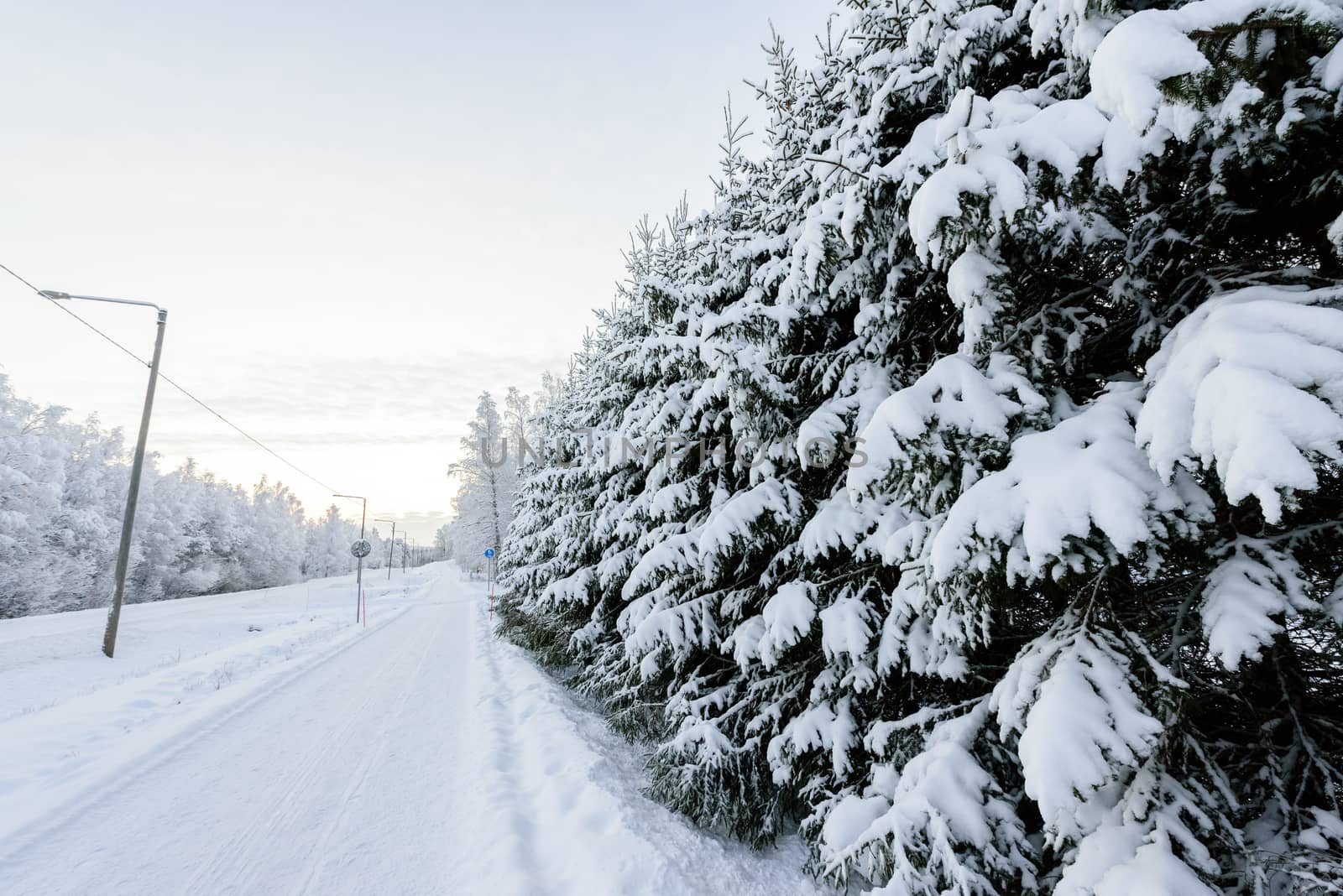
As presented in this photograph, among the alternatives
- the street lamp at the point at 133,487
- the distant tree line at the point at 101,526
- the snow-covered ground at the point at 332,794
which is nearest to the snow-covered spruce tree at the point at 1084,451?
the snow-covered ground at the point at 332,794

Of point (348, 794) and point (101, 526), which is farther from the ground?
point (101, 526)

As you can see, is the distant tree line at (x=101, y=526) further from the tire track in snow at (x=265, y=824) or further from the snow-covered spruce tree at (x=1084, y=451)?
the snow-covered spruce tree at (x=1084, y=451)

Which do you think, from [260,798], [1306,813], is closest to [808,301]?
[1306,813]

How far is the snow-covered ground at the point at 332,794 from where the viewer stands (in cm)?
342

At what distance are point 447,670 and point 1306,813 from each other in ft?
34.9

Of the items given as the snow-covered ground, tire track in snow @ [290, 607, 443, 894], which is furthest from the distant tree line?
tire track in snow @ [290, 607, 443, 894]

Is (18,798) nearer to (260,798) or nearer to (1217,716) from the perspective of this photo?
(260,798)

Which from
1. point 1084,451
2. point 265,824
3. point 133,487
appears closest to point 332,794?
point 265,824

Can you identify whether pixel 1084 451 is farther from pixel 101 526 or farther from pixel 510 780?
pixel 101 526

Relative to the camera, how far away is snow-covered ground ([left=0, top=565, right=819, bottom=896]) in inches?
135

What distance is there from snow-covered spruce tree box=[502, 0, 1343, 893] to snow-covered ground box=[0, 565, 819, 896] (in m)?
1.55

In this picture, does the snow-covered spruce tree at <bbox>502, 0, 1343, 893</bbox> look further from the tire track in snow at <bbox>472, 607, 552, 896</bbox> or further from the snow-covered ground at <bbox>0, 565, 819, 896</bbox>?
the tire track in snow at <bbox>472, 607, 552, 896</bbox>

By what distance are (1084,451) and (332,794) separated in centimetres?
592

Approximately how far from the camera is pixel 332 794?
4.53m
